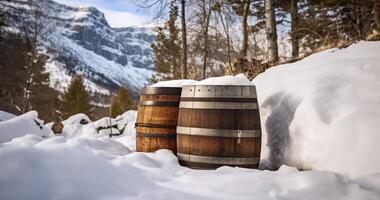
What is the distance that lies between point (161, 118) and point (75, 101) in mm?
25094

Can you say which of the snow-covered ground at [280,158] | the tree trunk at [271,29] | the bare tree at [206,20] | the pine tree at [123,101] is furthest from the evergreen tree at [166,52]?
the snow-covered ground at [280,158]

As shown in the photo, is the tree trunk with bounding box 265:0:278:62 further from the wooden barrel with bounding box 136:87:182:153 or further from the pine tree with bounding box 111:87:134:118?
the pine tree with bounding box 111:87:134:118

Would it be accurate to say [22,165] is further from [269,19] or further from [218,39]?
[218,39]

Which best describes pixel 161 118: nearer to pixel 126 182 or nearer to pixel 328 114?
pixel 126 182

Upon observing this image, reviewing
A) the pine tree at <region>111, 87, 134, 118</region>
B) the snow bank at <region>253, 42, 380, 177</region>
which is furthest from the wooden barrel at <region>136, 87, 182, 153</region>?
the pine tree at <region>111, 87, 134, 118</region>

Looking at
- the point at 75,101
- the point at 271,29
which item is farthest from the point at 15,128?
the point at 75,101

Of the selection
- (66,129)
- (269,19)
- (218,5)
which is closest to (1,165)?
(269,19)

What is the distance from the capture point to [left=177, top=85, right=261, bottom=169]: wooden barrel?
9.20 ft

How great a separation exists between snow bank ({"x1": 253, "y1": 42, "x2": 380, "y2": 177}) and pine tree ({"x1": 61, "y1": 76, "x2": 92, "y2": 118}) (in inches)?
966

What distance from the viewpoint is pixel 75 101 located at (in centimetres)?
2689

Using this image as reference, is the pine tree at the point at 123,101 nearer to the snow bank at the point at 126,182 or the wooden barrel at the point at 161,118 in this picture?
the wooden barrel at the point at 161,118

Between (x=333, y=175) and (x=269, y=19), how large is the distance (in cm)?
440

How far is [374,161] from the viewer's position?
2.32 metres

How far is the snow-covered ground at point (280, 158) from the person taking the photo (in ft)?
6.14
